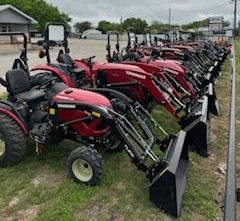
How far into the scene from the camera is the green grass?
3.01m

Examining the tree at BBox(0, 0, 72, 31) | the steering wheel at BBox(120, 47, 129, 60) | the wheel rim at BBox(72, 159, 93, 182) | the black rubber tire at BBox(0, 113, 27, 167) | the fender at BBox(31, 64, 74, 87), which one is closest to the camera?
the wheel rim at BBox(72, 159, 93, 182)

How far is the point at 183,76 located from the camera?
630 centimetres

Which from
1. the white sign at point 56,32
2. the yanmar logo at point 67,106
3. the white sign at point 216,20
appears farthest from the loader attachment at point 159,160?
the white sign at point 216,20

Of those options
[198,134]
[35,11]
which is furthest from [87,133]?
[35,11]

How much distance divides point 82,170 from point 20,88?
1.27 m

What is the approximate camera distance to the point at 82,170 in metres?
3.46

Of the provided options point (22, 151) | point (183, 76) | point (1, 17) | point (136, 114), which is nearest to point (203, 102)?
point (183, 76)

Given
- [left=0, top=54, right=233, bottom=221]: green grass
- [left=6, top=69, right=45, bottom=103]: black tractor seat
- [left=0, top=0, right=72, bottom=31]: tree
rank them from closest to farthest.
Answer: [left=0, top=54, right=233, bottom=221]: green grass, [left=6, top=69, right=45, bottom=103]: black tractor seat, [left=0, top=0, right=72, bottom=31]: tree

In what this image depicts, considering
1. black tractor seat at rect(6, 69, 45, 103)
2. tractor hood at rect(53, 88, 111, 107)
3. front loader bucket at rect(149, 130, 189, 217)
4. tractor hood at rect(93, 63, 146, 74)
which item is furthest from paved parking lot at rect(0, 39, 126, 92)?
front loader bucket at rect(149, 130, 189, 217)

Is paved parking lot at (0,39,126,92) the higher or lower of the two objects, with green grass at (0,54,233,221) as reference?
higher

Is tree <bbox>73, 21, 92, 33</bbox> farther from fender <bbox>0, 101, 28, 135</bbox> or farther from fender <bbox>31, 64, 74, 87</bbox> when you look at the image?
fender <bbox>0, 101, 28, 135</bbox>

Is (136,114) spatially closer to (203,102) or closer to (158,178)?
(158,178)

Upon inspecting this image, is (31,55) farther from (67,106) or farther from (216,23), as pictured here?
(216,23)

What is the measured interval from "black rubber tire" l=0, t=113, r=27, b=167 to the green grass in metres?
0.21
